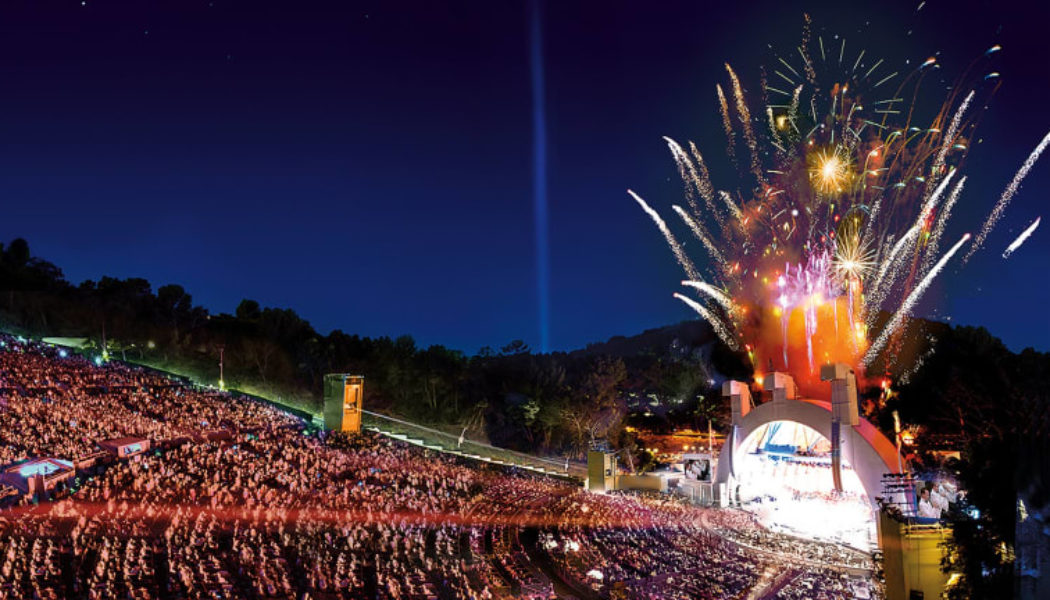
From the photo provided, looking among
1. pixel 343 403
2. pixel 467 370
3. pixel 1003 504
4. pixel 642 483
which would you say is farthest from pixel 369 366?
pixel 1003 504

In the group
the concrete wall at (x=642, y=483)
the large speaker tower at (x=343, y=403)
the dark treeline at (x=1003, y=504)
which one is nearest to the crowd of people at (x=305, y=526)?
the concrete wall at (x=642, y=483)

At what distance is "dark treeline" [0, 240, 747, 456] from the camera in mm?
42469

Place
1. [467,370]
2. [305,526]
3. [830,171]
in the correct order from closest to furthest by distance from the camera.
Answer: [305,526] → [830,171] → [467,370]

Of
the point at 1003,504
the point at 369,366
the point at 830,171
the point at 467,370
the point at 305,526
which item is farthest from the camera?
the point at 467,370

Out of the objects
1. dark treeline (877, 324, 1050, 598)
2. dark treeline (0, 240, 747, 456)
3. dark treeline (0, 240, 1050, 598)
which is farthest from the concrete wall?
dark treeline (877, 324, 1050, 598)

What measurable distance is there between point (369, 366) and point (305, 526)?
3391 cm

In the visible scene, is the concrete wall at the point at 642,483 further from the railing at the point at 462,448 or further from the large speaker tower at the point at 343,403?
the large speaker tower at the point at 343,403

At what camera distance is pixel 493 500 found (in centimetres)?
2214

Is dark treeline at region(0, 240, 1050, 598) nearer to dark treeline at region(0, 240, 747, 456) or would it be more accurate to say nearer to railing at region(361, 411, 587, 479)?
dark treeline at region(0, 240, 747, 456)

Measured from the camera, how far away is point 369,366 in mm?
48469

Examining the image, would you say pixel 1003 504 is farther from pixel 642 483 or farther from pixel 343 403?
pixel 343 403

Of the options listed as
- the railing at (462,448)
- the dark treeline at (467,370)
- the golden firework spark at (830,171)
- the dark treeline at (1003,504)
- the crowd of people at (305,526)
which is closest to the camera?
the dark treeline at (1003,504)

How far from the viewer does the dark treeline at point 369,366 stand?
4247cm

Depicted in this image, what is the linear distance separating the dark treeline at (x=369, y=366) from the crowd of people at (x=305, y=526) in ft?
52.4
